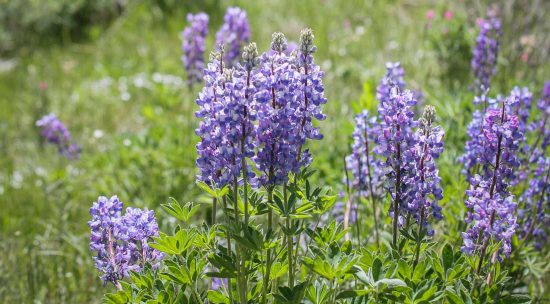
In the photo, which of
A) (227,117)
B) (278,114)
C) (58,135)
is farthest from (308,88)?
(58,135)

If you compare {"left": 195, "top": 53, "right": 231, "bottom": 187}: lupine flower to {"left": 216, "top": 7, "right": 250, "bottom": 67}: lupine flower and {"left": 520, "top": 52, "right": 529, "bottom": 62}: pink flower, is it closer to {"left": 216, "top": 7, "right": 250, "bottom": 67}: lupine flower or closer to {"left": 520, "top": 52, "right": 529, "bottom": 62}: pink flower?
{"left": 216, "top": 7, "right": 250, "bottom": 67}: lupine flower

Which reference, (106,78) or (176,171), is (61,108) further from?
(176,171)

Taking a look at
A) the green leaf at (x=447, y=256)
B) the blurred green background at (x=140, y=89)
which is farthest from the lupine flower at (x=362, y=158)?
the green leaf at (x=447, y=256)

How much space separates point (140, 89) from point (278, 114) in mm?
4358

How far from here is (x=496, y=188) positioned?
7.13 feet

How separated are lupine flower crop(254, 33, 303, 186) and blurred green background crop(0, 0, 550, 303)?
1.17 m

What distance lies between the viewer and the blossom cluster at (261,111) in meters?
1.80

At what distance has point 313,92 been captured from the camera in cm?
192

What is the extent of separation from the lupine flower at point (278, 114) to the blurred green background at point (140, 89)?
3.83 ft

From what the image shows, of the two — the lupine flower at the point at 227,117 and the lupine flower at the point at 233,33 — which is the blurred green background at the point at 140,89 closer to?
the lupine flower at the point at 233,33

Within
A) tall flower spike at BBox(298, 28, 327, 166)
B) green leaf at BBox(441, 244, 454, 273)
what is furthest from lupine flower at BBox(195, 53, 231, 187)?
green leaf at BBox(441, 244, 454, 273)

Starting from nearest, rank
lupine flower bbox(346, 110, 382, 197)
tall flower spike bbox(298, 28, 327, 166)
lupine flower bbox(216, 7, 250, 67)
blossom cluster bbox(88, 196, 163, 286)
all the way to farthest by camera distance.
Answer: tall flower spike bbox(298, 28, 327, 166) < blossom cluster bbox(88, 196, 163, 286) < lupine flower bbox(346, 110, 382, 197) < lupine flower bbox(216, 7, 250, 67)

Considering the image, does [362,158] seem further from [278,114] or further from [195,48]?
[195,48]

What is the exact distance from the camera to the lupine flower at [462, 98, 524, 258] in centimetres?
203
